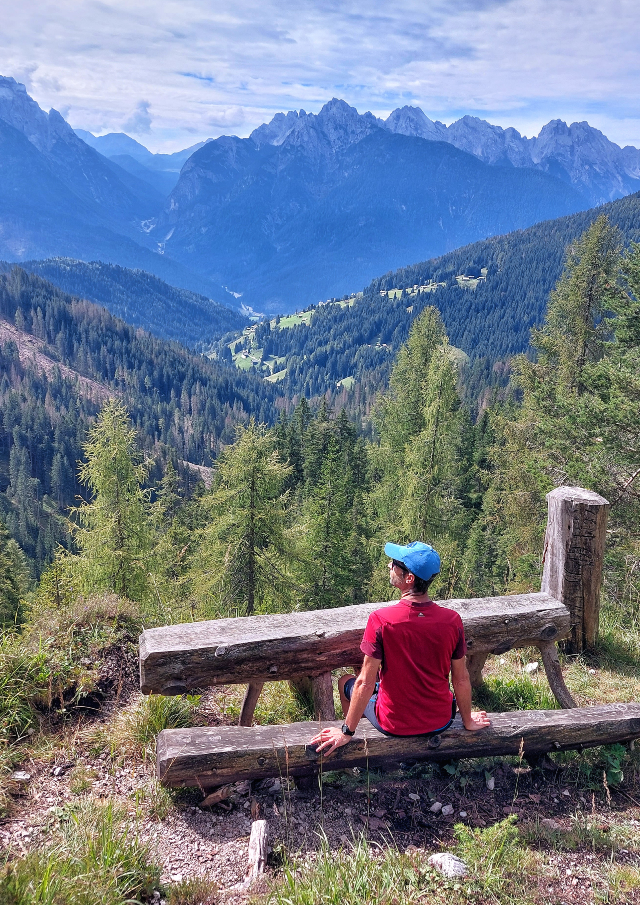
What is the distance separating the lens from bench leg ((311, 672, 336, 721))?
4559 mm

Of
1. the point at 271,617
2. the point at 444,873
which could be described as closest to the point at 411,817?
the point at 444,873

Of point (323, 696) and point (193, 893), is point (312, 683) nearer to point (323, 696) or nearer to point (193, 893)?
point (323, 696)

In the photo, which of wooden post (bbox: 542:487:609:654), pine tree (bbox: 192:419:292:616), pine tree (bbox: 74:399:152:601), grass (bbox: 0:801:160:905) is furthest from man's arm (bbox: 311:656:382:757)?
pine tree (bbox: 74:399:152:601)

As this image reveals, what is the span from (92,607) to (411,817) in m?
3.83

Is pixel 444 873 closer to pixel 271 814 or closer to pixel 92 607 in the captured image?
pixel 271 814

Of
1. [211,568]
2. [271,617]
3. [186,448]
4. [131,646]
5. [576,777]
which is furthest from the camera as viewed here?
[186,448]

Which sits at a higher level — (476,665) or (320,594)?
(476,665)

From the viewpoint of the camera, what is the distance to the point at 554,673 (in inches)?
205

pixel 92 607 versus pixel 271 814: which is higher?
pixel 92 607

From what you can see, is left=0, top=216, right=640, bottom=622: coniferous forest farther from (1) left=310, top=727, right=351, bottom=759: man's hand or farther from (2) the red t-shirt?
(1) left=310, top=727, right=351, bottom=759: man's hand

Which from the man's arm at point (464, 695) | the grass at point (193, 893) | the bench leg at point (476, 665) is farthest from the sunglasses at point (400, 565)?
the grass at point (193, 893)

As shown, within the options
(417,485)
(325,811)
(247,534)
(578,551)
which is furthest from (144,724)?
(417,485)

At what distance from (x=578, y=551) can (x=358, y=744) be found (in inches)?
134

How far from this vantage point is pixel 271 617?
484cm
